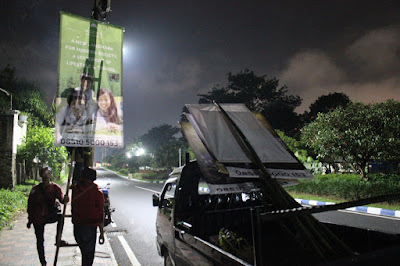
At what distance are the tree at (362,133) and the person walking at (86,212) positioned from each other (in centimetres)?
1171

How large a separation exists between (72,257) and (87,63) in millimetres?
3351

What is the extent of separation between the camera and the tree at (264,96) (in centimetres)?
3584

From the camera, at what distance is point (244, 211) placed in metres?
4.19

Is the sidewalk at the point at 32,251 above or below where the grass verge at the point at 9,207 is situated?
below

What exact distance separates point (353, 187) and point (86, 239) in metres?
11.6

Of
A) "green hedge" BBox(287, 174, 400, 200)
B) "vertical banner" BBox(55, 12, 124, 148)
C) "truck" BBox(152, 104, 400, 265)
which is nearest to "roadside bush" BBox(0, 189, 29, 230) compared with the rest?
"vertical banner" BBox(55, 12, 124, 148)

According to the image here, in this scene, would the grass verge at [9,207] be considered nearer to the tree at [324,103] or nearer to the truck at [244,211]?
the truck at [244,211]

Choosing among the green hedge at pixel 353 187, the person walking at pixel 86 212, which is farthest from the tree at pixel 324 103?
the person walking at pixel 86 212

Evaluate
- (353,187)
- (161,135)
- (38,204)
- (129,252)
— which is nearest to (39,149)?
(129,252)

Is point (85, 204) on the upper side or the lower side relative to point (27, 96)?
lower

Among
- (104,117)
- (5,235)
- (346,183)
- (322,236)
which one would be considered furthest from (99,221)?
(346,183)

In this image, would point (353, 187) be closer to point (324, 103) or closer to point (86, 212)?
point (86, 212)

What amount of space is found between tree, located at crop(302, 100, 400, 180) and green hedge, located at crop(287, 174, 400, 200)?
0.93m

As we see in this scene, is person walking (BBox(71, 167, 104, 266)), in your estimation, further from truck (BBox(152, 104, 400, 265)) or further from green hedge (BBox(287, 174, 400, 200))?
green hedge (BBox(287, 174, 400, 200))
